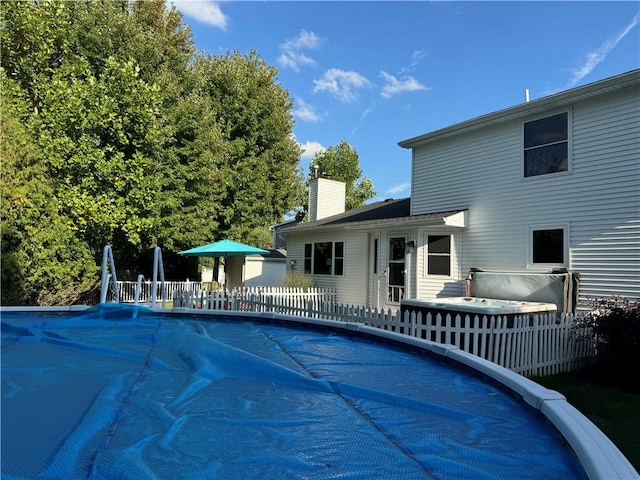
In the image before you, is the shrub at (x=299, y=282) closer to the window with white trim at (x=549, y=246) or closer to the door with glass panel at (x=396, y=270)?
the door with glass panel at (x=396, y=270)

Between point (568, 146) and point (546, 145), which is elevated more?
point (546, 145)

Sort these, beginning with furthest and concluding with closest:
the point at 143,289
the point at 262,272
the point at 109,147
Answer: the point at 262,272 → the point at 143,289 → the point at 109,147

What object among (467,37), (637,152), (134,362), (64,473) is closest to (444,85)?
(467,37)

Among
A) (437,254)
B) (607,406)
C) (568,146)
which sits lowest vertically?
(607,406)

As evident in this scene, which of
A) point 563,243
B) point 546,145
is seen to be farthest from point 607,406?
point 546,145

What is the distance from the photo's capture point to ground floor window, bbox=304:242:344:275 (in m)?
14.1

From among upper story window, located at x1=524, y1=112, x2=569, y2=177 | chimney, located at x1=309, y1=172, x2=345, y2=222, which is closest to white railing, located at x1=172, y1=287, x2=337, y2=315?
upper story window, located at x1=524, y1=112, x2=569, y2=177

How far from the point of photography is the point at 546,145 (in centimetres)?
932

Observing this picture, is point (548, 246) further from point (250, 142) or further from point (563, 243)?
point (250, 142)

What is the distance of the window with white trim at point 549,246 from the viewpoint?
8.92 metres

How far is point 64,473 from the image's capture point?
5.39 feet

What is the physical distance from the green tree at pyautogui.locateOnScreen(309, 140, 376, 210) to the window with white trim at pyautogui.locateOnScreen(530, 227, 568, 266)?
26726 millimetres

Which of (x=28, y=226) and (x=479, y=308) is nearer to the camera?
(x=479, y=308)

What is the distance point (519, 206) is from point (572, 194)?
3.83 ft
